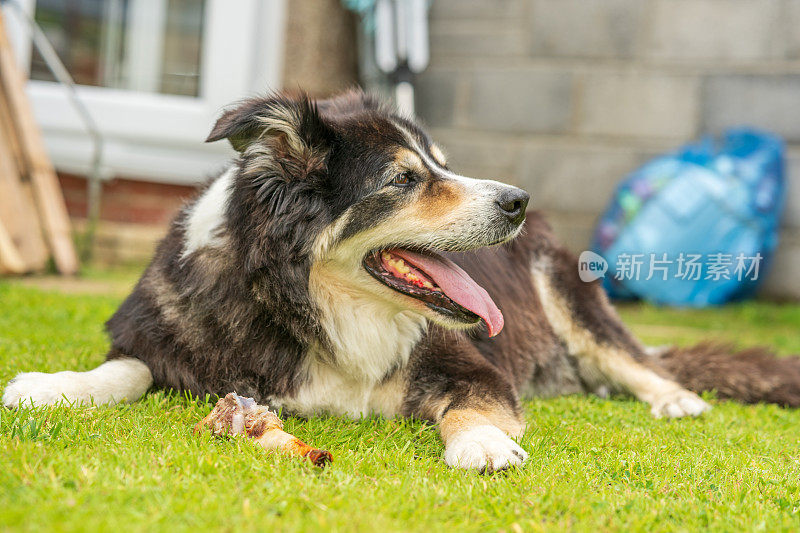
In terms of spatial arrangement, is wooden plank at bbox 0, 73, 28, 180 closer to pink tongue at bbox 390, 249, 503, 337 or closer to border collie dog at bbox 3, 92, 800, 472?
border collie dog at bbox 3, 92, 800, 472

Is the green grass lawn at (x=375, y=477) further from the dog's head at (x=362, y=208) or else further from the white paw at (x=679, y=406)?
the dog's head at (x=362, y=208)

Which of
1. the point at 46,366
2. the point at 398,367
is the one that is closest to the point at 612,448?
the point at 398,367

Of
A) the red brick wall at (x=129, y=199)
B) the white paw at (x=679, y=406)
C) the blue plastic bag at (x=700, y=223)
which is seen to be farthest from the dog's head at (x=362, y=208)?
the red brick wall at (x=129, y=199)

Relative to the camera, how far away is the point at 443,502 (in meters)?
2.21

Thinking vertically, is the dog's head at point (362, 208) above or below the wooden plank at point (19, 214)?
above

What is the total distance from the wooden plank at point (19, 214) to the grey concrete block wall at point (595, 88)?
12.5 ft

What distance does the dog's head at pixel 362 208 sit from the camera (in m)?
2.98

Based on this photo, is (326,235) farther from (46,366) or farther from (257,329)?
(46,366)

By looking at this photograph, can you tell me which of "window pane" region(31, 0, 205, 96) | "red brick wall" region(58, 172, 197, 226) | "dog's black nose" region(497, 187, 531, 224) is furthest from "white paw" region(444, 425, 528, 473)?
"window pane" region(31, 0, 205, 96)

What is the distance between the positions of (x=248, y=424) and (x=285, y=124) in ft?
3.57

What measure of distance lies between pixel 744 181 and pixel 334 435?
544 centimetres

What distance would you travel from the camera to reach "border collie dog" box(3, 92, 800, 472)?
2.98 m

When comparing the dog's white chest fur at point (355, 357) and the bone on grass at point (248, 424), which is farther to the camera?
the dog's white chest fur at point (355, 357)

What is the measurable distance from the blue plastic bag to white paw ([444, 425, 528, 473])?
4.35 m
